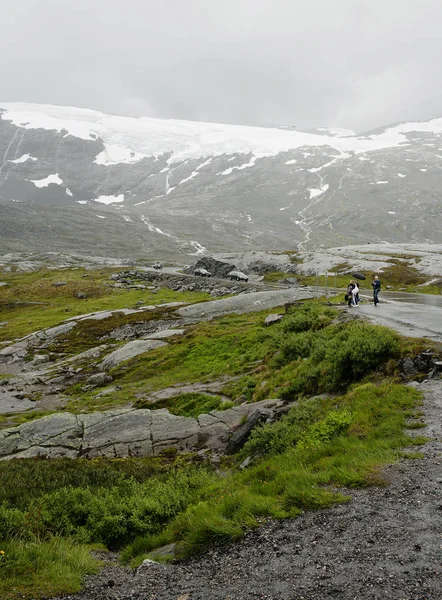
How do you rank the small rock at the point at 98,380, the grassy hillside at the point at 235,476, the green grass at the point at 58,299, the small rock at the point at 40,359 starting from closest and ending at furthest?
the grassy hillside at the point at 235,476 → the small rock at the point at 98,380 → the small rock at the point at 40,359 → the green grass at the point at 58,299

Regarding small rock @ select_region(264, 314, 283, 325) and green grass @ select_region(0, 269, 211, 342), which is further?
green grass @ select_region(0, 269, 211, 342)

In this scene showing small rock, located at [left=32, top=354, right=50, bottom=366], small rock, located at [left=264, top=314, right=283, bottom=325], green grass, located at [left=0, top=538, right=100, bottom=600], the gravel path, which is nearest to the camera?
the gravel path

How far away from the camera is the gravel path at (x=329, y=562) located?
6.60 meters

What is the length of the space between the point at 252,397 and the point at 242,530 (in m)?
15.3

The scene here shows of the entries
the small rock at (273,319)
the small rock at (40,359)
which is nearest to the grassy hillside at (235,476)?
the small rock at (273,319)

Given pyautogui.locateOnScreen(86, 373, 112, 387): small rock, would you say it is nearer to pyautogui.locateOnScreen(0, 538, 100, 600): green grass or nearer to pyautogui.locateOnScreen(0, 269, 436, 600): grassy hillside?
pyautogui.locateOnScreen(0, 269, 436, 600): grassy hillside

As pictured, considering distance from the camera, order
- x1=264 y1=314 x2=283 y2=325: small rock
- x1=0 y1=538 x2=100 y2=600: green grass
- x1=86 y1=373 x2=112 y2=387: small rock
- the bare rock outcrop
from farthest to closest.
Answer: x1=264 y1=314 x2=283 y2=325: small rock
x1=86 y1=373 x2=112 y2=387: small rock
the bare rock outcrop
x1=0 y1=538 x2=100 y2=600: green grass

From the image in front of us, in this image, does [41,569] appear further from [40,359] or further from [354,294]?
[40,359]

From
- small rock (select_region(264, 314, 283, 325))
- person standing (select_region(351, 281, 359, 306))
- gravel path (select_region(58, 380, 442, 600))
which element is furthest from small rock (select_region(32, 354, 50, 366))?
gravel path (select_region(58, 380, 442, 600))

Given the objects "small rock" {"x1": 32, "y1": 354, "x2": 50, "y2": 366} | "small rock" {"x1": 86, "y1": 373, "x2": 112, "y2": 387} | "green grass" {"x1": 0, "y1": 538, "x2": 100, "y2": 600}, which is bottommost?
"small rock" {"x1": 32, "y1": 354, "x2": 50, "y2": 366}

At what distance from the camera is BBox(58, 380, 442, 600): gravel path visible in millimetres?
6602

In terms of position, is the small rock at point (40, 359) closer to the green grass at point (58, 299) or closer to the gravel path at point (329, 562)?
the green grass at point (58, 299)

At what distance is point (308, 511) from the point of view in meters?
9.12

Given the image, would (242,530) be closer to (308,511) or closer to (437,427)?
(308,511)
